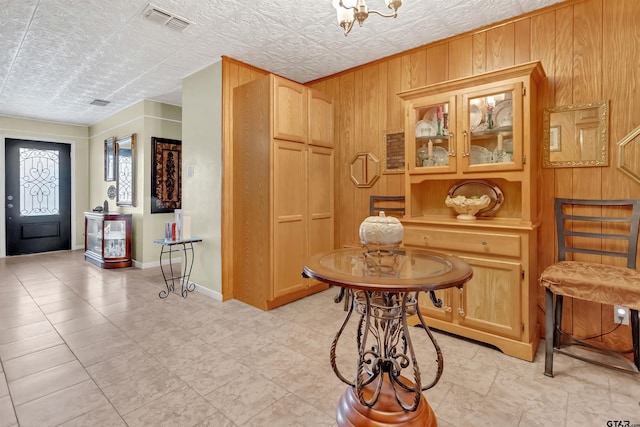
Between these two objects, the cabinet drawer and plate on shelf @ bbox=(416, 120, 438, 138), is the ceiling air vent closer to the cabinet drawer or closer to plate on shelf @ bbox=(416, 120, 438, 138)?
plate on shelf @ bbox=(416, 120, 438, 138)

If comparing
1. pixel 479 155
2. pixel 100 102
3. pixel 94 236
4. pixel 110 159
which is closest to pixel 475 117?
pixel 479 155

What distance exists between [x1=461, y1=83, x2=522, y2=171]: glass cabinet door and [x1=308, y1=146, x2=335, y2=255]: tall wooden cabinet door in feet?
5.25

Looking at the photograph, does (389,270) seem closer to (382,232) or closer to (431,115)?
(382,232)

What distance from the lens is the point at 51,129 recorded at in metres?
6.40

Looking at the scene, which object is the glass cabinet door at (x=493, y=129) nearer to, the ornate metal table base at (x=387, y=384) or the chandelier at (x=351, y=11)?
the chandelier at (x=351, y=11)

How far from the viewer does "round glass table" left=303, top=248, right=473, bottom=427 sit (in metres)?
1.28

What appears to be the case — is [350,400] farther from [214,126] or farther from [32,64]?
[32,64]

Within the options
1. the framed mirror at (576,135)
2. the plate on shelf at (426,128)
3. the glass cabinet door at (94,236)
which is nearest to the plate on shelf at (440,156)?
the plate on shelf at (426,128)

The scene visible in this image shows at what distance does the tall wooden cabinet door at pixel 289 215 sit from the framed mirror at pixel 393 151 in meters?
0.91

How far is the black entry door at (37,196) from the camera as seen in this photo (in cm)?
602

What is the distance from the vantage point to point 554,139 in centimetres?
252

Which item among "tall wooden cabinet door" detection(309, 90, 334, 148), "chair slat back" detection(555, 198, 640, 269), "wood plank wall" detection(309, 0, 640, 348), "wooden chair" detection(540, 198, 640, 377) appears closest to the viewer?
"wooden chair" detection(540, 198, 640, 377)

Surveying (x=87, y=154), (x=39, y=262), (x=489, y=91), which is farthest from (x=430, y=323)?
(x=87, y=154)

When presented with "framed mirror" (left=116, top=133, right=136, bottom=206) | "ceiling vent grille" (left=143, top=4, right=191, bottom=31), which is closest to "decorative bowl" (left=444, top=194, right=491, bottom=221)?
"ceiling vent grille" (left=143, top=4, right=191, bottom=31)
